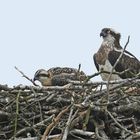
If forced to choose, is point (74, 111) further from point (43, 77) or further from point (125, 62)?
point (43, 77)

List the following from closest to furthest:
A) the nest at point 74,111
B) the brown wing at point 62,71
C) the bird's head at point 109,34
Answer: the nest at point 74,111 → the brown wing at point 62,71 → the bird's head at point 109,34

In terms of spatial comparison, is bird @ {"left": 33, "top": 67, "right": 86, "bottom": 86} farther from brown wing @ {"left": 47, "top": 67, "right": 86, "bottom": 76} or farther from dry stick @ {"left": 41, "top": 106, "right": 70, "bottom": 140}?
dry stick @ {"left": 41, "top": 106, "right": 70, "bottom": 140}

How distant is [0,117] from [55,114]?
0.63 metres

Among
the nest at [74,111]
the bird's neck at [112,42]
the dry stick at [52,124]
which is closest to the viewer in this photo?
the dry stick at [52,124]

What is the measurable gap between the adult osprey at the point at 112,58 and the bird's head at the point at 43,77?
824 mm

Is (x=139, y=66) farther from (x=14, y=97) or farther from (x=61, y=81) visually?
(x=14, y=97)

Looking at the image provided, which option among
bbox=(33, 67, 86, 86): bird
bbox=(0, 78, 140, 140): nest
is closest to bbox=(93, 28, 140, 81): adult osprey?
bbox=(33, 67, 86, 86): bird

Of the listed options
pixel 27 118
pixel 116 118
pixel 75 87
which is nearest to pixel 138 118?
pixel 116 118

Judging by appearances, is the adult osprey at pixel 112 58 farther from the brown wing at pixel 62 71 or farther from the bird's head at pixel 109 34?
the brown wing at pixel 62 71

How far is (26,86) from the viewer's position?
22.9 ft

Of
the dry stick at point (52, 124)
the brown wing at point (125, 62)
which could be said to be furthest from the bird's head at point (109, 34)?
the dry stick at point (52, 124)

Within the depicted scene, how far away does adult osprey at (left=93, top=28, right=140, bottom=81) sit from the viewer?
8.74 meters

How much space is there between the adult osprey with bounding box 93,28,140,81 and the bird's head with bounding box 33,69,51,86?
82 centimetres

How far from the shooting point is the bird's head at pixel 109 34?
9.72 meters
